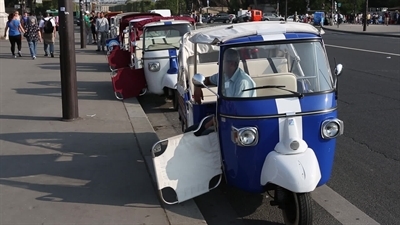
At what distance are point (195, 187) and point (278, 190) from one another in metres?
0.93

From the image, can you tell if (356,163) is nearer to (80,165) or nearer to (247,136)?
(247,136)

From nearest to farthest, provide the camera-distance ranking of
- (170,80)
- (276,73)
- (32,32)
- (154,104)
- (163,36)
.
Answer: (276,73), (170,80), (163,36), (154,104), (32,32)

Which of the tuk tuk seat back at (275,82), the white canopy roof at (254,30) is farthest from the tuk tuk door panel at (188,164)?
the white canopy roof at (254,30)

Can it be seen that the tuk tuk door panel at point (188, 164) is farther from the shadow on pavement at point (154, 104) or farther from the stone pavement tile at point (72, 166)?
the shadow on pavement at point (154, 104)

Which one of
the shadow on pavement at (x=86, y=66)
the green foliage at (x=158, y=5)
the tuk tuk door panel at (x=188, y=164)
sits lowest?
the shadow on pavement at (x=86, y=66)

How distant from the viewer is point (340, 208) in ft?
19.6

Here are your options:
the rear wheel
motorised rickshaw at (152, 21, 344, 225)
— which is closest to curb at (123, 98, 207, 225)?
motorised rickshaw at (152, 21, 344, 225)

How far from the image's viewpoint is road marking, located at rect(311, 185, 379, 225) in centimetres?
561

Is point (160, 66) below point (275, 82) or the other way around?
below

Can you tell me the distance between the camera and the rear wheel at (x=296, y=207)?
5.08 meters

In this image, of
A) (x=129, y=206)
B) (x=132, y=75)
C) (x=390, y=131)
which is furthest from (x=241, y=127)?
(x=132, y=75)

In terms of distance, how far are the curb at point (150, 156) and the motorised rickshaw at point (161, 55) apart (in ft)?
2.26

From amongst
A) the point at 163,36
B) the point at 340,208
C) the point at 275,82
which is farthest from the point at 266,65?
the point at 163,36

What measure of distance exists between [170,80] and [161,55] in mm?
745
